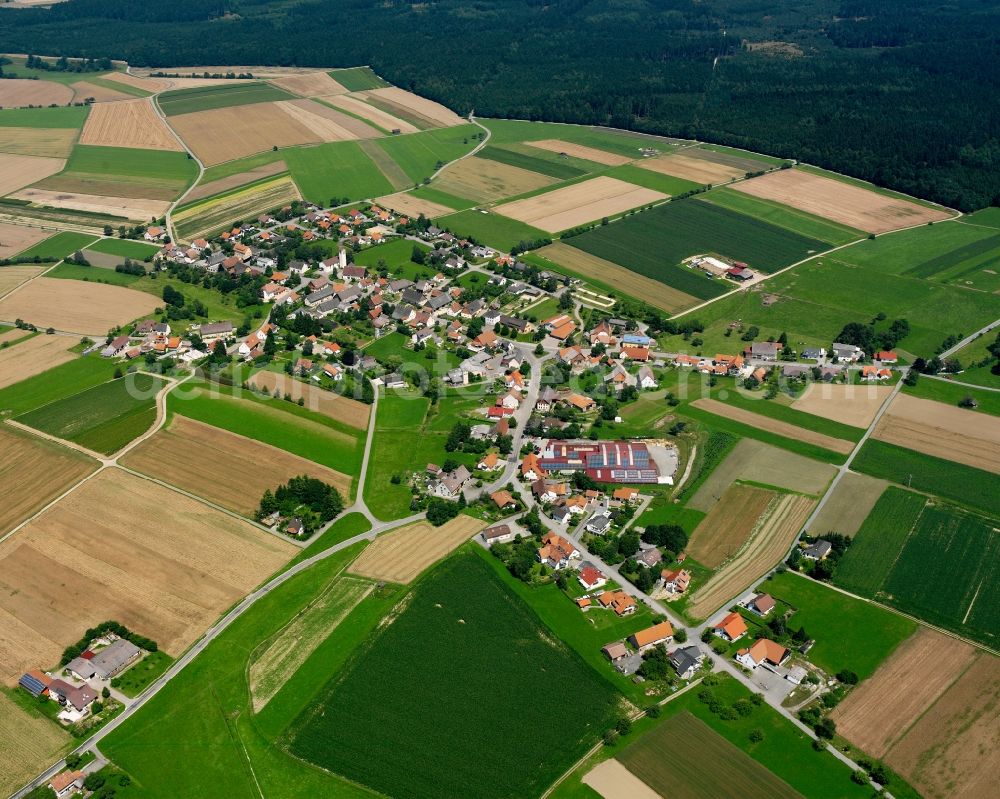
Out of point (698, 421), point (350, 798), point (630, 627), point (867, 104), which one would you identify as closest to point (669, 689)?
point (630, 627)

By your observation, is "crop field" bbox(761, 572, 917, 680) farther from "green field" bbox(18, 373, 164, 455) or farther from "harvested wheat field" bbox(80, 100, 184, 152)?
"harvested wheat field" bbox(80, 100, 184, 152)

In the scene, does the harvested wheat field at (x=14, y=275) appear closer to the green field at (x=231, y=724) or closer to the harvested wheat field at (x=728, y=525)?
the green field at (x=231, y=724)

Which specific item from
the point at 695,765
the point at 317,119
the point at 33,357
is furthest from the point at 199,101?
the point at 695,765

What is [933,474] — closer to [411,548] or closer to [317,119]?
[411,548]

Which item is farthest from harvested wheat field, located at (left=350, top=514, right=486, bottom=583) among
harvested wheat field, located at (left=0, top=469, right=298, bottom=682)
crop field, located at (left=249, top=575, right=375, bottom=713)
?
harvested wheat field, located at (left=0, top=469, right=298, bottom=682)

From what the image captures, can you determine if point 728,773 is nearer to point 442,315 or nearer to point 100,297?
point 442,315
